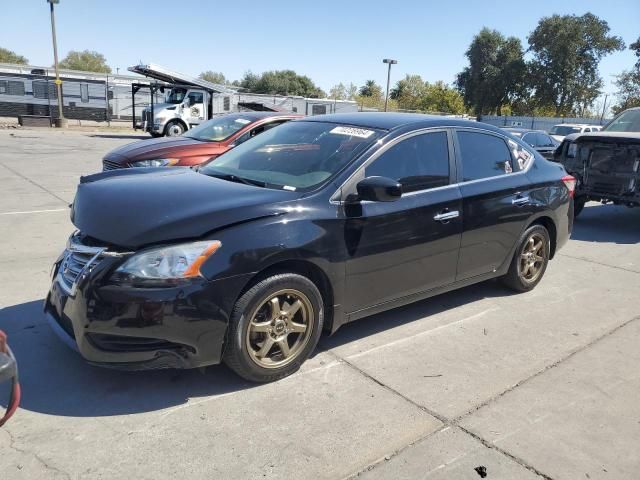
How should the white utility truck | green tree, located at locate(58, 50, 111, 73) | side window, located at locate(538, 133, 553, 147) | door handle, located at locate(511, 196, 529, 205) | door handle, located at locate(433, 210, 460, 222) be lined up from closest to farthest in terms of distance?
1. door handle, located at locate(433, 210, 460, 222)
2. door handle, located at locate(511, 196, 529, 205)
3. side window, located at locate(538, 133, 553, 147)
4. the white utility truck
5. green tree, located at locate(58, 50, 111, 73)

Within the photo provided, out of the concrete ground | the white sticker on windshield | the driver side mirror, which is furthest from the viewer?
the white sticker on windshield

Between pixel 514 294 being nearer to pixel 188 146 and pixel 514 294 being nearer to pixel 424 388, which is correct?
pixel 424 388

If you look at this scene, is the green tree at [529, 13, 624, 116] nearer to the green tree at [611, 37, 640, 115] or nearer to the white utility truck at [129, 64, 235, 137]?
the green tree at [611, 37, 640, 115]

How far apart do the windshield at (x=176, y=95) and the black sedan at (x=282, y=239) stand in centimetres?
2145

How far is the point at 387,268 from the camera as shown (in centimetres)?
389

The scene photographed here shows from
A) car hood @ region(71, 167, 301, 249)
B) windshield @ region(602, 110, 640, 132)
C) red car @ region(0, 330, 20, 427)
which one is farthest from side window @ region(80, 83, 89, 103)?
red car @ region(0, 330, 20, 427)

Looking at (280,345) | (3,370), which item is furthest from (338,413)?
(3,370)

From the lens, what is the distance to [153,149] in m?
7.45

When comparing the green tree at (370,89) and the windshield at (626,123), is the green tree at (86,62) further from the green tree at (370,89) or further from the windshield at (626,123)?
the windshield at (626,123)

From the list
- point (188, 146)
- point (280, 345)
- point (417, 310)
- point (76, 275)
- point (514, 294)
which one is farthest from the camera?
point (188, 146)

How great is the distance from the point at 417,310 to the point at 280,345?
5.92ft

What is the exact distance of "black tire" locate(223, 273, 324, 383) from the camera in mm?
A: 3141

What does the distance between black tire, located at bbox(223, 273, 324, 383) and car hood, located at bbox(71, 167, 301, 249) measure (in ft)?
1.41

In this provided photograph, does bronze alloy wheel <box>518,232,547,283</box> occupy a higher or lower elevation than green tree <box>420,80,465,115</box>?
lower
